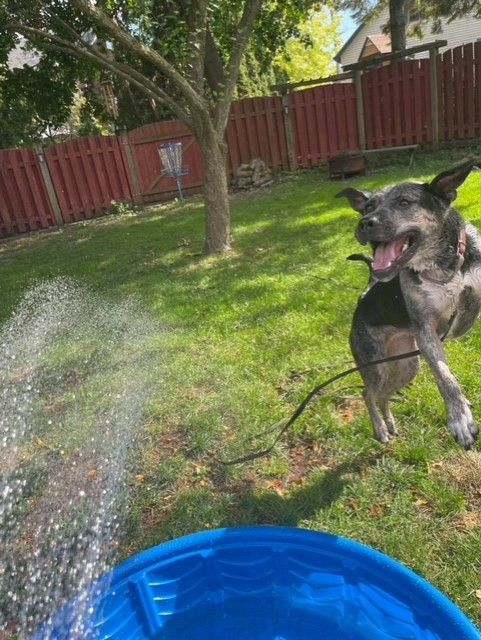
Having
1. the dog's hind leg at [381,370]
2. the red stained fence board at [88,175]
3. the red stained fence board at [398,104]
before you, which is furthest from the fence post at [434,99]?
the dog's hind leg at [381,370]

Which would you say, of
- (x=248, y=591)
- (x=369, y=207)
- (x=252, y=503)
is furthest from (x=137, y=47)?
(x=248, y=591)

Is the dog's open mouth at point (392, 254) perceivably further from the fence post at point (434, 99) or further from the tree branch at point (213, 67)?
the tree branch at point (213, 67)

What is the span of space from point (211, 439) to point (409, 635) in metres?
1.76

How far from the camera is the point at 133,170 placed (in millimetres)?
14117

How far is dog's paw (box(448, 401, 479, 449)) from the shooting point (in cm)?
227

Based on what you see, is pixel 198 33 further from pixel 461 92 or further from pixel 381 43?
pixel 381 43

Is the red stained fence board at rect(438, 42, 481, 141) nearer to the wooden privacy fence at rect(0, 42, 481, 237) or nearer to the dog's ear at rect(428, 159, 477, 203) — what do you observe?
the wooden privacy fence at rect(0, 42, 481, 237)

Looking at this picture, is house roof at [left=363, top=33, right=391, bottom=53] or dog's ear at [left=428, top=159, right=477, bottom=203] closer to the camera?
dog's ear at [left=428, top=159, right=477, bottom=203]

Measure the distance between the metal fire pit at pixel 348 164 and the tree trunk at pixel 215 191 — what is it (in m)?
4.52

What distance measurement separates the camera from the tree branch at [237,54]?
282 inches

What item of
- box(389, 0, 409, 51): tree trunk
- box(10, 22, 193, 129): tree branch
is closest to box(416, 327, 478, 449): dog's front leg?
box(10, 22, 193, 129): tree branch

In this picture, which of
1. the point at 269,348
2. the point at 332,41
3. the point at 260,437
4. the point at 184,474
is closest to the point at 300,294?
the point at 269,348

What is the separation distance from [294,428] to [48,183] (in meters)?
11.9

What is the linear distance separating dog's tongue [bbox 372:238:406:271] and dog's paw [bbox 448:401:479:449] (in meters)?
0.69
